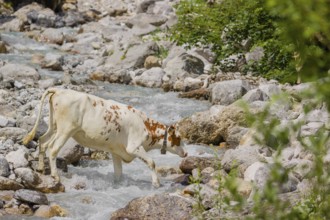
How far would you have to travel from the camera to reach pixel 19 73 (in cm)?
1944

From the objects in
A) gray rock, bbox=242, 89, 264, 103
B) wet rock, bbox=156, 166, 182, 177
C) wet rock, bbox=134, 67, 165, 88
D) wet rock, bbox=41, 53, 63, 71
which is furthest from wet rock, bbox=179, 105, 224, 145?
wet rock, bbox=41, 53, 63, 71

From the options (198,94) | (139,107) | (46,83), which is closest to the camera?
(139,107)

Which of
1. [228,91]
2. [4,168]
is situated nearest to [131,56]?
[228,91]

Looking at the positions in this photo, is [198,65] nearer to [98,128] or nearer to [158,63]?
[158,63]

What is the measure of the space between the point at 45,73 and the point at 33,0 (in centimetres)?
2040

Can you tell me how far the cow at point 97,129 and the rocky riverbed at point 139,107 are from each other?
394 millimetres

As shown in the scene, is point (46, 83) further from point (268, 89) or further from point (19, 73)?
point (268, 89)

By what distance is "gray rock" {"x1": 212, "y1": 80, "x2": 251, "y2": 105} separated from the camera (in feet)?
55.9

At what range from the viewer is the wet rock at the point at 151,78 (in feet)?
68.2

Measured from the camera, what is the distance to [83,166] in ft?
35.9

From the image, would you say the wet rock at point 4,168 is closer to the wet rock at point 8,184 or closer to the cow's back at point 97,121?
the wet rock at point 8,184

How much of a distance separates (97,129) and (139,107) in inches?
285

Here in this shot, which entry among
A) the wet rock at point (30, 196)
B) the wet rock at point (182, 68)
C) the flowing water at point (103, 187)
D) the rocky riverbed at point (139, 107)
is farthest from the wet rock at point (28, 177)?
the wet rock at point (182, 68)

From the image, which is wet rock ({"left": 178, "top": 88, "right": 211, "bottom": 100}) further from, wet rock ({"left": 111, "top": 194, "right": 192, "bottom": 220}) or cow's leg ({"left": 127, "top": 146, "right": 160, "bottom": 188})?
wet rock ({"left": 111, "top": 194, "right": 192, "bottom": 220})
